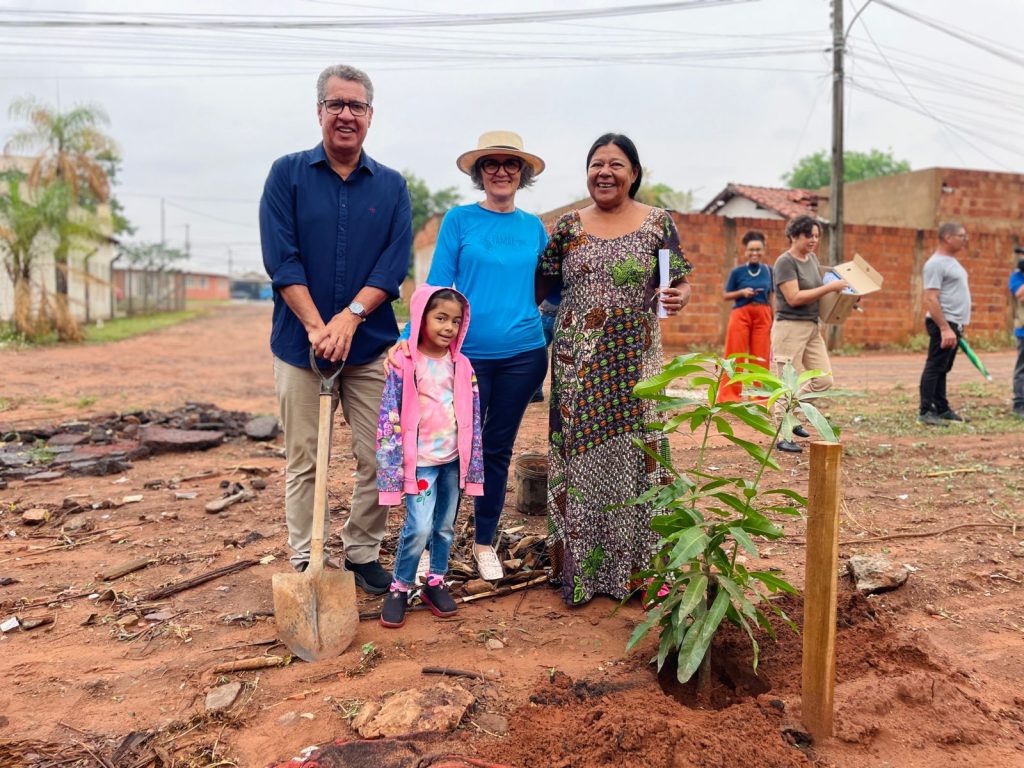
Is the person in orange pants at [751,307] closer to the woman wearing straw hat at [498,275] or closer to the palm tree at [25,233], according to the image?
the woman wearing straw hat at [498,275]

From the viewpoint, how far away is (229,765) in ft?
7.09

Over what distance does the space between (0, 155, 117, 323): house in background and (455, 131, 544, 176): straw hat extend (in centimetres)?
1591

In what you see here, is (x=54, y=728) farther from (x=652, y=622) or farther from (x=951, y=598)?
(x=951, y=598)

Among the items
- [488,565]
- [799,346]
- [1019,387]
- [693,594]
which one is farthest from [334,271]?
[1019,387]

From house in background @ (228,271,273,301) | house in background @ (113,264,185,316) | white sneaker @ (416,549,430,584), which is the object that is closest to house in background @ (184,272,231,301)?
house in background @ (228,271,273,301)

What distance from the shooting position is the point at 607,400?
315 centimetres

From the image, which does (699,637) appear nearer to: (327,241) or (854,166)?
(327,241)

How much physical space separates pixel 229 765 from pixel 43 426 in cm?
618

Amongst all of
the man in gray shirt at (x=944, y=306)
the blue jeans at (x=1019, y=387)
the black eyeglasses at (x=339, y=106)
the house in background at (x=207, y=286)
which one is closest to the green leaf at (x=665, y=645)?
the black eyeglasses at (x=339, y=106)

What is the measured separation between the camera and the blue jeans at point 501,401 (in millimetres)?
3344

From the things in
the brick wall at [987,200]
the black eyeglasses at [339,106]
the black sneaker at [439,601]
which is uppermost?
the brick wall at [987,200]

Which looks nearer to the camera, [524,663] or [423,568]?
Result: [524,663]

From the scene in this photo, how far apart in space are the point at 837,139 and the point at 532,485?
12.3 m

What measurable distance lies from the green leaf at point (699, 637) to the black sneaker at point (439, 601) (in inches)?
41.4
